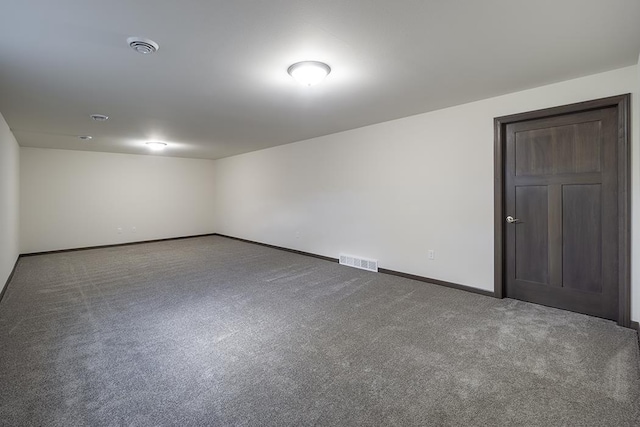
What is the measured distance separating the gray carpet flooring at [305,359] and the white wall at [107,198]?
364 cm

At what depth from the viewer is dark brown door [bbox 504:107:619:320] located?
3.05 metres

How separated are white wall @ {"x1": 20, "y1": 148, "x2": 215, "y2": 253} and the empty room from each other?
4.56ft

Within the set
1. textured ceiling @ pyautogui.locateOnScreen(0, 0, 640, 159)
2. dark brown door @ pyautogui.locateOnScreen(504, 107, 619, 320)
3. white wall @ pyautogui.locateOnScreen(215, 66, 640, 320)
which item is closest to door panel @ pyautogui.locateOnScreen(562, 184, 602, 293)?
dark brown door @ pyautogui.locateOnScreen(504, 107, 619, 320)

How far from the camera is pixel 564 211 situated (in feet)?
10.9

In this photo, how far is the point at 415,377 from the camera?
2.16 meters

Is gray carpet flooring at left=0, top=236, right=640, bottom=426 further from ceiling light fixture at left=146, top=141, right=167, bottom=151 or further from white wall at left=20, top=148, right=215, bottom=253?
white wall at left=20, top=148, right=215, bottom=253

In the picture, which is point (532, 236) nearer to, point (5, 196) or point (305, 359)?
point (305, 359)

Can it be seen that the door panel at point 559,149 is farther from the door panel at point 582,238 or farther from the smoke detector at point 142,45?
the smoke detector at point 142,45

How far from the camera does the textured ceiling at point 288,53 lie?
75.8 inches

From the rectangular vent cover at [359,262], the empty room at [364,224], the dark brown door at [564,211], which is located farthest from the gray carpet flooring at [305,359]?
the rectangular vent cover at [359,262]

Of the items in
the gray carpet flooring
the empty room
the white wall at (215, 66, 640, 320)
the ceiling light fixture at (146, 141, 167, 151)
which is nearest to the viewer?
the gray carpet flooring

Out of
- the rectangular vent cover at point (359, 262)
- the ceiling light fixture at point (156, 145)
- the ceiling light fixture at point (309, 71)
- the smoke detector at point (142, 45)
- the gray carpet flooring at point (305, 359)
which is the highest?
the ceiling light fixture at point (156, 145)

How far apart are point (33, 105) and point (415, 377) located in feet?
16.5

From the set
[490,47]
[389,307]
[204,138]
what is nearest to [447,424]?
[389,307]
